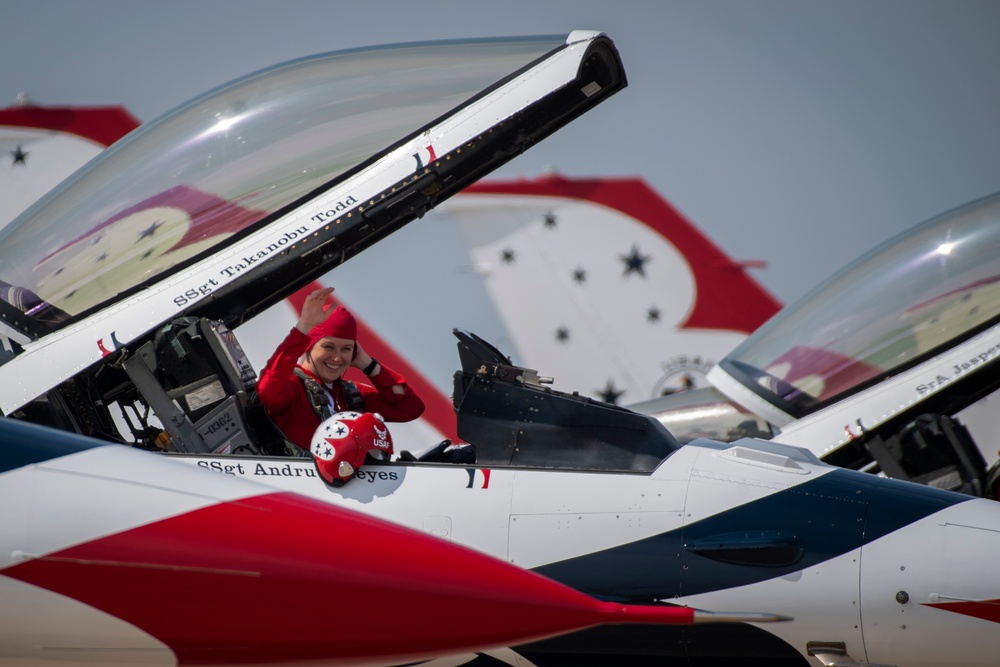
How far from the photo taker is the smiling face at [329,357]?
4457 mm

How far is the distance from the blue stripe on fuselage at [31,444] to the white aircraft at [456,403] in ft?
3.19

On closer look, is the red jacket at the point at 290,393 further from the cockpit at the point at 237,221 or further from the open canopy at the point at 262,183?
the open canopy at the point at 262,183

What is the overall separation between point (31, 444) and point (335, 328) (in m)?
1.68

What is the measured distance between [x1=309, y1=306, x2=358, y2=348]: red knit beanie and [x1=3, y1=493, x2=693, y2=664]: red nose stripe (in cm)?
176

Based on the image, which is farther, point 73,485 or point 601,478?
point 601,478

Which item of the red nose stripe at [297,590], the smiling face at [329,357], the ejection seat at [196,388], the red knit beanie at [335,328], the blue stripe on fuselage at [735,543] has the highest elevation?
the red knit beanie at [335,328]

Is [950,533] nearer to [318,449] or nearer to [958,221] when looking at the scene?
[318,449]

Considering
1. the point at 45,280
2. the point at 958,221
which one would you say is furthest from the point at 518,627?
the point at 958,221

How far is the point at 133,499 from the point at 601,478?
1.69 metres

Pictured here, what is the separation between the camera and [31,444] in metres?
2.92

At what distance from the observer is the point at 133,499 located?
2.77m

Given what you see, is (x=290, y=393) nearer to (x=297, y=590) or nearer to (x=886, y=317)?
(x=297, y=590)

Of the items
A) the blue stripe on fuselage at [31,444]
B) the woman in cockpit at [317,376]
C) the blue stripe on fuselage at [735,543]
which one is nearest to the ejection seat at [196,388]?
the woman in cockpit at [317,376]

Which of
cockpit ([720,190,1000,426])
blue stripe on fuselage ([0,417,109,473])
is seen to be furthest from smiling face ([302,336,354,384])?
cockpit ([720,190,1000,426])
